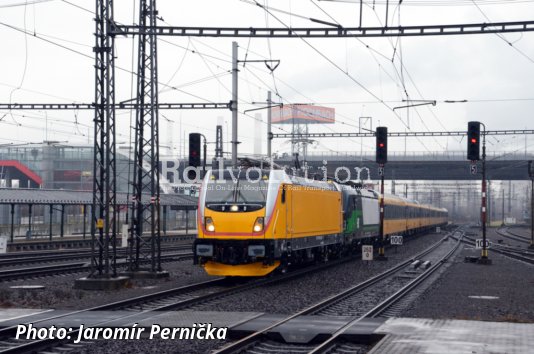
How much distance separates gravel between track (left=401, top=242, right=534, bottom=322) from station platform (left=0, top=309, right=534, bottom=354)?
151 centimetres

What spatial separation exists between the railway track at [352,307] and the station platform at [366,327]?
0.30m

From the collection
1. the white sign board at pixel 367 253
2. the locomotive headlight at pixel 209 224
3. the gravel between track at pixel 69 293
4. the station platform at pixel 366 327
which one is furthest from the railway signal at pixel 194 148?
the station platform at pixel 366 327

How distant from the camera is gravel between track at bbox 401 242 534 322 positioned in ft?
53.3

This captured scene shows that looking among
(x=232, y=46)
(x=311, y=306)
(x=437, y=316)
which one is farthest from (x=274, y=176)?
(x=232, y=46)

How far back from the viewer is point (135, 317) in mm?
14867

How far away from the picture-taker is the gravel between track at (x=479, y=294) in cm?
1623

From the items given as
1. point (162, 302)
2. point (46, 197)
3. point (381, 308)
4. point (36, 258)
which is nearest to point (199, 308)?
point (162, 302)

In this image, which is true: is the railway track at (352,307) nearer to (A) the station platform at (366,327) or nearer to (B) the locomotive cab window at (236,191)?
(A) the station platform at (366,327)

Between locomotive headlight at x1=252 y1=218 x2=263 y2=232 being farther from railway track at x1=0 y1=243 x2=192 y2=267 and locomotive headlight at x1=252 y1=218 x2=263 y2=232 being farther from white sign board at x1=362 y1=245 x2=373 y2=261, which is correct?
railway track at x1=0 y1=243 x2=192 y2=267

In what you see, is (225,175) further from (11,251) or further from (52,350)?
(11,251)

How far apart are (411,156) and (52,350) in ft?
245

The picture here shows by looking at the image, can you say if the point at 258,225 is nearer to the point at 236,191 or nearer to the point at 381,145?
the point at 236,191

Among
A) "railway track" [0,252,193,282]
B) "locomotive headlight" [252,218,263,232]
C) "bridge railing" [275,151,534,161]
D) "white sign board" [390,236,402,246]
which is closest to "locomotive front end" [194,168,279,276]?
"locomotive headlight" [252,218,263,232]

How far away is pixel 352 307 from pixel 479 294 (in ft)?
16.8
